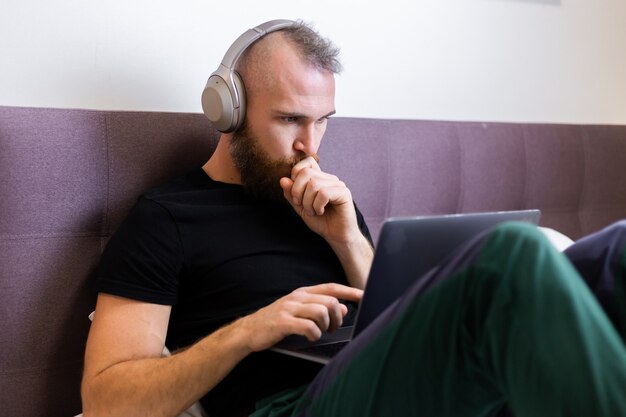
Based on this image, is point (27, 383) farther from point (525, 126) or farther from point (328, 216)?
point (525, 126)

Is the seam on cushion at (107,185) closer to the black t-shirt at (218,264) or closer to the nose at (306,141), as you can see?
the black t-shirt at (218,264)

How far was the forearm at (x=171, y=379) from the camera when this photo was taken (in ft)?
3.37

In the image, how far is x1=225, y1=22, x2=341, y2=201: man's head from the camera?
1.30m

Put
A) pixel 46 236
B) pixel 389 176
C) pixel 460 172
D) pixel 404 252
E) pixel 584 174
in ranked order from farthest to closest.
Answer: pixel 584 174 < pixel 460 172 < pixel 389 176 < pixel 46 236 < pixel 404 252

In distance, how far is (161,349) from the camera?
3.72 feet

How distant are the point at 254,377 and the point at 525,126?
3.65 ft

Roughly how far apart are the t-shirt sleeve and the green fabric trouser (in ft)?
1.25

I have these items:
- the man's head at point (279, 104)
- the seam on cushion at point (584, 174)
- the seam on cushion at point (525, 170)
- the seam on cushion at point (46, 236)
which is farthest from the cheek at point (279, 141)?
A: the seam on cushion at point (584, 174)

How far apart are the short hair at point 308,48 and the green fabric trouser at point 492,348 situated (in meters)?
0.61

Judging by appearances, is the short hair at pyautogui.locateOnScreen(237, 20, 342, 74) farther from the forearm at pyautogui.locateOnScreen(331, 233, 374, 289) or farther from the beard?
the forearm at pyautogui.locateOnScreen(331, 233, 374, 289)

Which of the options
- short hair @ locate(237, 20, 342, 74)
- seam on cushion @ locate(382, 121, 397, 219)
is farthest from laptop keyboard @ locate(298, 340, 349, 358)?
seam on cushion @ locate(382, 121, 397, 219)

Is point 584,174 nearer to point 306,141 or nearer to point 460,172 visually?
point 460,172

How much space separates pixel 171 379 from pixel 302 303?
21 centimetres

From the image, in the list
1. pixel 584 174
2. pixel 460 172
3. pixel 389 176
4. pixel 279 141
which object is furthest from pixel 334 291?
pixel 584 174
